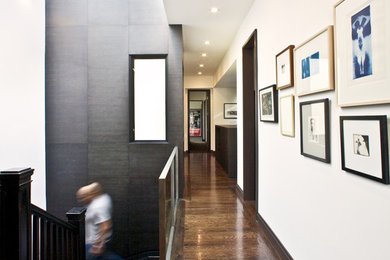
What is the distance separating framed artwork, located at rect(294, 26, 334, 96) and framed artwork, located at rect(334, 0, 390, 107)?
0.07m

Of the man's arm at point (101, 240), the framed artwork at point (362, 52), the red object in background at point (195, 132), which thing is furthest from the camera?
the red object in background at point (195, 132)

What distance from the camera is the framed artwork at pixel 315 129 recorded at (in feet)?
5.09

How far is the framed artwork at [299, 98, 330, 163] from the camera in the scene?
1.55 m

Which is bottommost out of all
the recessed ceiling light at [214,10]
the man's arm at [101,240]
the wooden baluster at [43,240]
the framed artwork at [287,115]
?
the man's arm at [101,240]

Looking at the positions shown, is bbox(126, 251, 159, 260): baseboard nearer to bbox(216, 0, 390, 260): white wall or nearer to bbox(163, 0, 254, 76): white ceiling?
bbox(216, 0, 390, 260): white wall

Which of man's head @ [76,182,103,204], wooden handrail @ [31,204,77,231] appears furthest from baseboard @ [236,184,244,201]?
wooden handrail @ [31,204,77,231]

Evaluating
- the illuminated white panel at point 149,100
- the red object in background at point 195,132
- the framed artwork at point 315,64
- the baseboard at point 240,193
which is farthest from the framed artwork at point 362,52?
the red object in background at point 195,132

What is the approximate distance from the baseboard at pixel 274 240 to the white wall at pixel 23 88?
3.61 m

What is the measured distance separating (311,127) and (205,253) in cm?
158

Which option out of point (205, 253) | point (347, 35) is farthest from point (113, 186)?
point (347, 35)

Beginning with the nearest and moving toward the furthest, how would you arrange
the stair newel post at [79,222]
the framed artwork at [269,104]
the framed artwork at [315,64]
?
the framed artwork at [315,64] → the stair newel post at [79,222] → the framed artwork at [269,104]

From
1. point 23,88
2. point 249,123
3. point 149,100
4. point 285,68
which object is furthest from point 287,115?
point 23,88

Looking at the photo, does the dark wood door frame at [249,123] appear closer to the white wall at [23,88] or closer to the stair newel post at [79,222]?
the stair newel post at [79,222]

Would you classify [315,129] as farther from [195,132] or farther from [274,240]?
[195,132]
